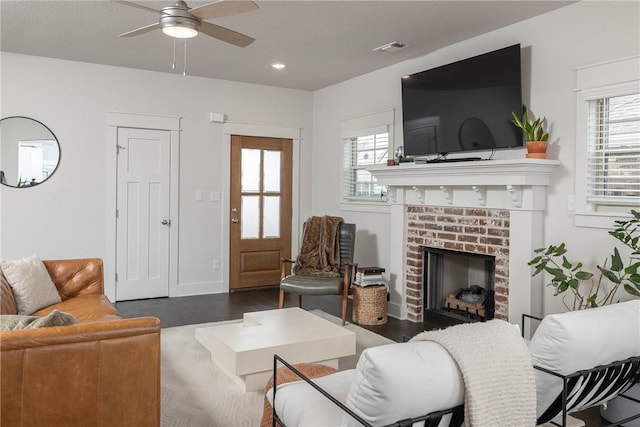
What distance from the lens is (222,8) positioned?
8.65 ft

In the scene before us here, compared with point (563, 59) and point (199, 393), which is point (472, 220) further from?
point (199, 393)

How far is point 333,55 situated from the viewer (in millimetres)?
4871

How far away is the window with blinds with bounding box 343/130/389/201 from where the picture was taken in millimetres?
5461

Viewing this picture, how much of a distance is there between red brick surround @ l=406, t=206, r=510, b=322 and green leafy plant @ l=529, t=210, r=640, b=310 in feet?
1.11

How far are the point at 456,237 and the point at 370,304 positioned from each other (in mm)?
1007

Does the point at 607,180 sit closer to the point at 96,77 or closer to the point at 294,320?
the point at 294,320

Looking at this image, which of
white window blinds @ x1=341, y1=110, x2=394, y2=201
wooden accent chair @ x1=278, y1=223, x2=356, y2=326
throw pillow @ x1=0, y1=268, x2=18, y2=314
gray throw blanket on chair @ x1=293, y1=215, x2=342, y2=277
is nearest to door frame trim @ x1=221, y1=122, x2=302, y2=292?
white window blinds @ x1=341, y1=110, x2=394, y2=201

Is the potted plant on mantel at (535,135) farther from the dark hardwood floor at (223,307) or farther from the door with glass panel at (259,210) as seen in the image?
the door with glass panel at (259,210)

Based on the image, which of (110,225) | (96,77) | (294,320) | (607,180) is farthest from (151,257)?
(607,180)

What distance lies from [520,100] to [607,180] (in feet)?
2.80

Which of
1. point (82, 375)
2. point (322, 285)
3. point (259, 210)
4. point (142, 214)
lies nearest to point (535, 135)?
point (322, 285)

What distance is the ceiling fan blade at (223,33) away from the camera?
9.32 ft

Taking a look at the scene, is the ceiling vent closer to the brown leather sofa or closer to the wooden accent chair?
the wooden accent chair

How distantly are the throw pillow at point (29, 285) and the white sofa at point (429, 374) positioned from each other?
6.92 feet
